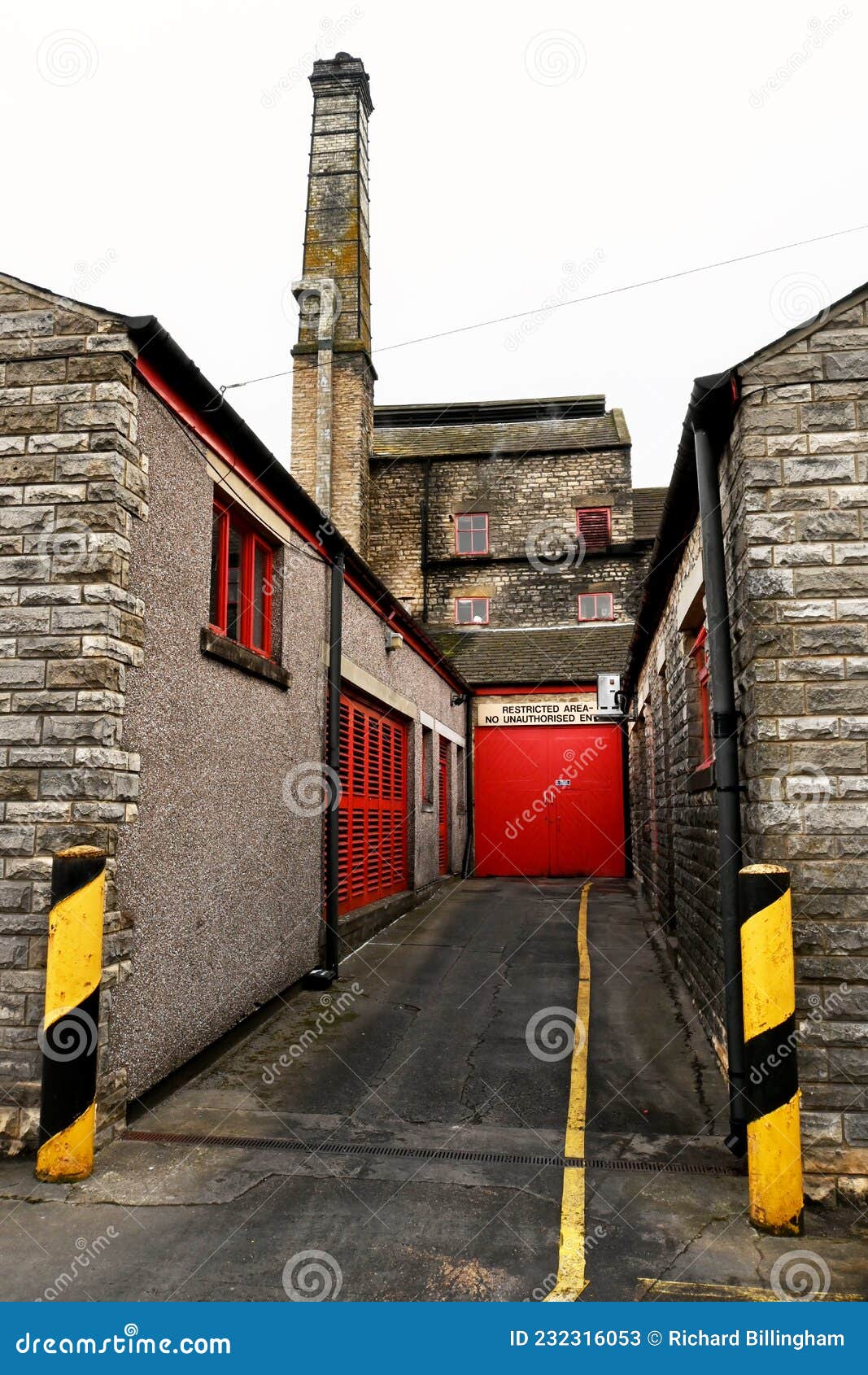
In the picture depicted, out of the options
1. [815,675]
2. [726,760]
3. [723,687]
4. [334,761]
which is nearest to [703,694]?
[723,687]

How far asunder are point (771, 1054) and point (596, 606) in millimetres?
19012

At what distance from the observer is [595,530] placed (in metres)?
22.3

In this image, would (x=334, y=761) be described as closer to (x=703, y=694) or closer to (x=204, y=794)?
(x=204, y=794)

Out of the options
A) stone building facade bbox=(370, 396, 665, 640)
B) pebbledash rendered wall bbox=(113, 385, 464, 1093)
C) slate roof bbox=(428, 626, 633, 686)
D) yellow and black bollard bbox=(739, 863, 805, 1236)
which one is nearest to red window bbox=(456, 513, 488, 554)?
stone building facade bbox=(370, 396, 665, 640)

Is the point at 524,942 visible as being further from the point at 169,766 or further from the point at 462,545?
the point at 462,545

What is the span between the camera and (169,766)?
5.37 m

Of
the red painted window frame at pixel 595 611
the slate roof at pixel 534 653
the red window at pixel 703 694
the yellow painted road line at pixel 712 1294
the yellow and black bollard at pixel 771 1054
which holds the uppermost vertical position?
the red painted window frame at pixel 595 611

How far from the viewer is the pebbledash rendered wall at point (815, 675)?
410cm

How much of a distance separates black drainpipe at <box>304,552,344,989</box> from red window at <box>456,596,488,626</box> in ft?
44.8

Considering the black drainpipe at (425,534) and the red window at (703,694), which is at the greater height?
the black drainpipe at (425,534)

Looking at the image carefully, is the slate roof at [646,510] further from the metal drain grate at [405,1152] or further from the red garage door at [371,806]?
the metal drain grate at [405,1152]

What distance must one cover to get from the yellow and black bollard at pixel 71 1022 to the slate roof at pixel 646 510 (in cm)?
1947

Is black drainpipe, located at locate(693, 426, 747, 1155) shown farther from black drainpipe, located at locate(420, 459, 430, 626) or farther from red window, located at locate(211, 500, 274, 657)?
black drainpipe, located at locate(420, 459, 430, 626)

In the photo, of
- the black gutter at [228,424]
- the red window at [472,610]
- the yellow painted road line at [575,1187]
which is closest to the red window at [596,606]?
the red window at [472,610]
